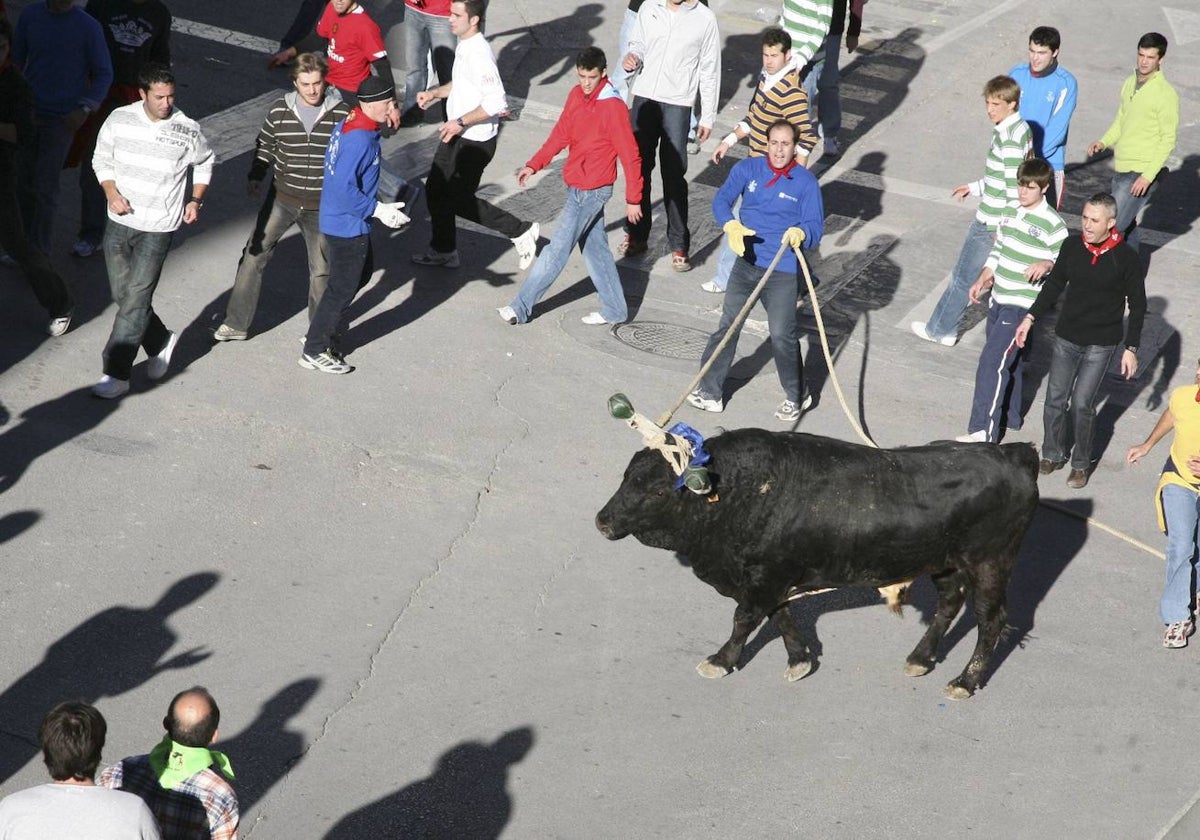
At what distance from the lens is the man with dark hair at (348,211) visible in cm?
946

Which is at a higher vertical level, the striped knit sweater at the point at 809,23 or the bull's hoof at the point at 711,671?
the striped knit sweater at the point at 809,23

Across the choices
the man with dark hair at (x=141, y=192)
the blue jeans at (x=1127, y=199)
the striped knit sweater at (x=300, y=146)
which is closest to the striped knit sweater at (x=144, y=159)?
the man with dark hair at (x=141, y=192)

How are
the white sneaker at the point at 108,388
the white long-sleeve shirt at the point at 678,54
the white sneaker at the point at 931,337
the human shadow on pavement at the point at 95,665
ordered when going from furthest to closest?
1. the white long-sleeve shirt at the point at 678,54
2. the white sneaker at the point at 931,337
3. the white sneaker at the point at 108,388
4. the human shadow on pavement at the point at 95,665

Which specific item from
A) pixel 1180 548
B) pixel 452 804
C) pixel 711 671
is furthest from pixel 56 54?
pixel 1180 548

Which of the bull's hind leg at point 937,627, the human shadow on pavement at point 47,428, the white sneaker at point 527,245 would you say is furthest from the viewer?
the white sneaker at point 527,245

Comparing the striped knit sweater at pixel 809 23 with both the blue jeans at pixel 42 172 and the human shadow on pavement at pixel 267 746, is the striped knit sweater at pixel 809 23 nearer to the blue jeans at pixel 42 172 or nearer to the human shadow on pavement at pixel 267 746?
the blue jeans at pixel 42 172

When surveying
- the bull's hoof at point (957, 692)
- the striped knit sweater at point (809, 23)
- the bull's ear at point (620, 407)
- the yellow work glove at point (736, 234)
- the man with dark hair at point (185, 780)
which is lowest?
the bull's hoof at point (957, 692)

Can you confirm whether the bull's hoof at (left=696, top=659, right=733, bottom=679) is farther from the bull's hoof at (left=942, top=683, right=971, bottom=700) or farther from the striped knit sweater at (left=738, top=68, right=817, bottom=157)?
the striped knit sweater at (left=738, top=68, right=817, bottom=157)

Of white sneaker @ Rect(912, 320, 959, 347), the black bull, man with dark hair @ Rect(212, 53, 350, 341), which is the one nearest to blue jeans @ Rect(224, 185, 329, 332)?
man with dark hair @ Rect(212, 53, 350, 341)

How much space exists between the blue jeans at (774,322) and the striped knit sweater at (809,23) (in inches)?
195

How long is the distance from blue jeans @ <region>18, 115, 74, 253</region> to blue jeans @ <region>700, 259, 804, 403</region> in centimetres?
482

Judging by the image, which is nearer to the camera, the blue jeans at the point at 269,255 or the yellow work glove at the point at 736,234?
the yellow work glove at the point at 736,234

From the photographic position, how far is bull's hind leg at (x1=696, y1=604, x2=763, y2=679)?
7.36 metres

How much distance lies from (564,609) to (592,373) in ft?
9.58
